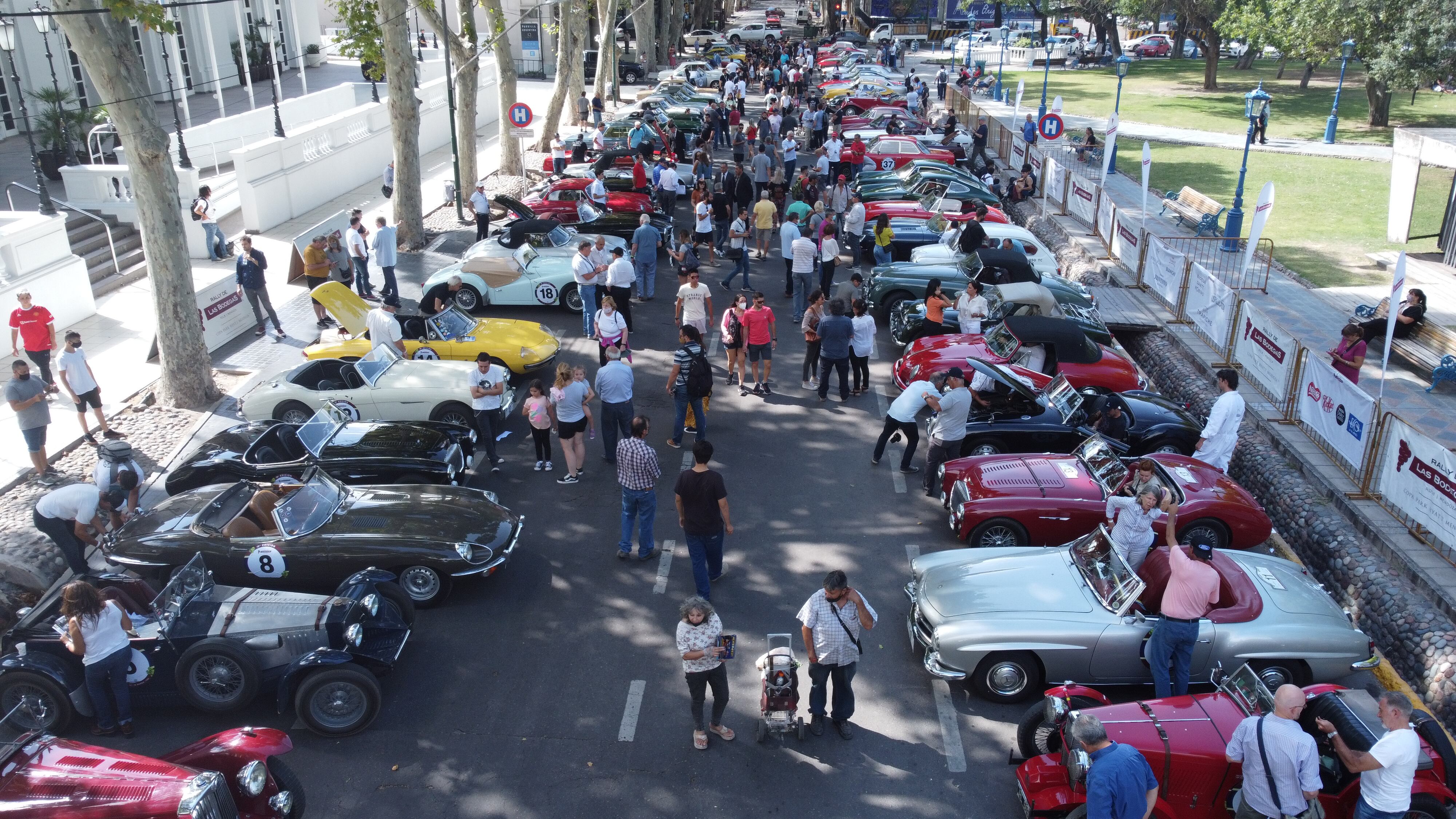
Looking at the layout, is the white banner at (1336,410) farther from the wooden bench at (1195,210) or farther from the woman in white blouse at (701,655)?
the wooden bench at (1195,210)

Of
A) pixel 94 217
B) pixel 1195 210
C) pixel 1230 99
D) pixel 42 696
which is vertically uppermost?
pixel 1230 99

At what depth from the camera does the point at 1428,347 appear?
14484 millimetres

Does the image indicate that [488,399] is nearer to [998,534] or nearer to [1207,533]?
[998,534]

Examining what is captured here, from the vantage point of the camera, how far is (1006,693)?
7.86 m

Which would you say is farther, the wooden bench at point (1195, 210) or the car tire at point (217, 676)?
the wooden bench at point (1195, 210)

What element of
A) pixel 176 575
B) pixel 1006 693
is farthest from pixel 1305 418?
pixel 176 575

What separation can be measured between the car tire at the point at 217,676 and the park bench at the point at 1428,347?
47.6ft

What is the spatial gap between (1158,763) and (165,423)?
1218cm

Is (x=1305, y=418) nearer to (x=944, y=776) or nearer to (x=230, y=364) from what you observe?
(x=944, y=776)

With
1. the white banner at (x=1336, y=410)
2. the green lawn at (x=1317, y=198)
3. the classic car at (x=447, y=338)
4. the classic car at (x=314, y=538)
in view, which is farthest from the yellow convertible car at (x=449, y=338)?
the green lawn at (x=1317, y=198)

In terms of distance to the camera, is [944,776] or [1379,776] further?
[944,776]

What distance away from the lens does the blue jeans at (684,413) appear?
1189 cm

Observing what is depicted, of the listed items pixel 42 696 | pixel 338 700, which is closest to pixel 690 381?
pixel 338 700

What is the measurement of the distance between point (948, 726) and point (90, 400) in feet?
35.0
